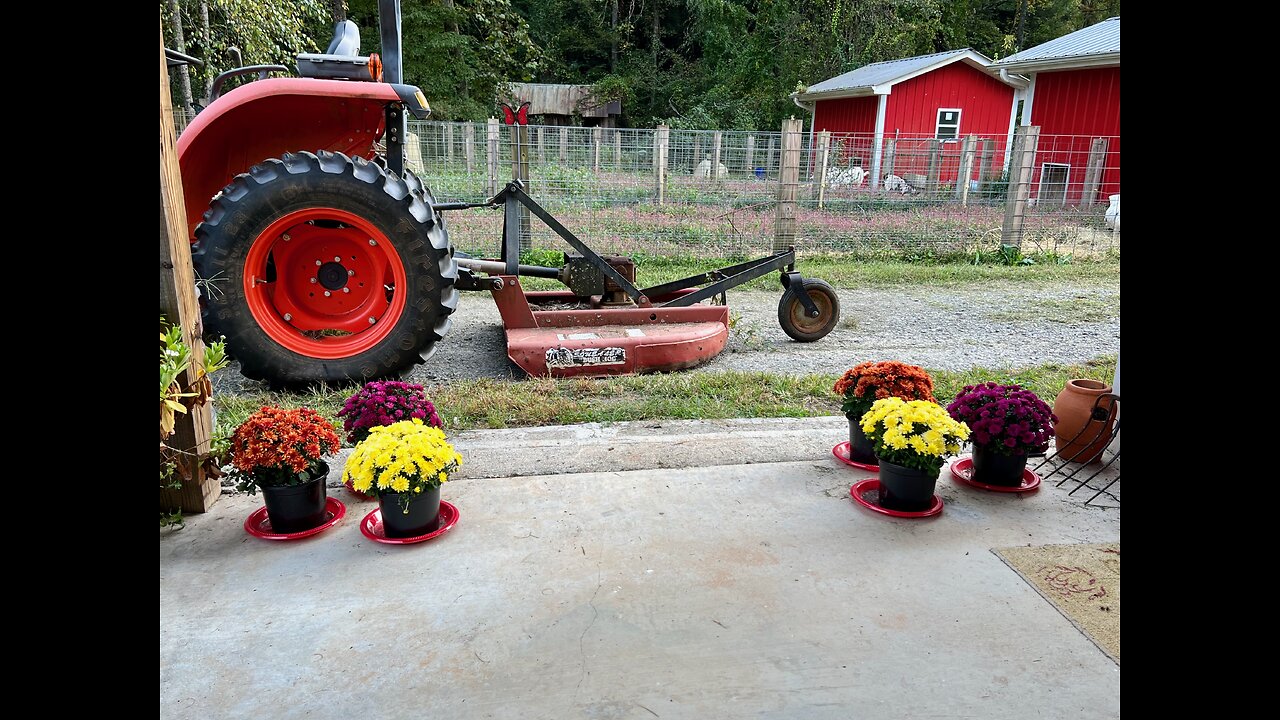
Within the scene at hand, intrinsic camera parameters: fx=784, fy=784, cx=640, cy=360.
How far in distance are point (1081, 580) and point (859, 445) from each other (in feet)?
3.68

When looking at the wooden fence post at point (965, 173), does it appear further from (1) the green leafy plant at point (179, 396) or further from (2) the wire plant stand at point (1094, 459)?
(1) the green leafy plant at point (179, 396)

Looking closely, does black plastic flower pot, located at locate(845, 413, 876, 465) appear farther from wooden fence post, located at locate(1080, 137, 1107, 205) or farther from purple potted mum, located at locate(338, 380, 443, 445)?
wooden fence post, located at locate(1080, 137, 1107, 205)

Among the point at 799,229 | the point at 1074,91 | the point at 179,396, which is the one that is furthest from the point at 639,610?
the point at 1074,91

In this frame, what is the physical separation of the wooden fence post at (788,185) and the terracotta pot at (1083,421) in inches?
230

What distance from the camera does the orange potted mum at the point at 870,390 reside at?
3.44 m

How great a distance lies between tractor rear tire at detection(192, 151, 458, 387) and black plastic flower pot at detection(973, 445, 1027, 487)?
114 inches

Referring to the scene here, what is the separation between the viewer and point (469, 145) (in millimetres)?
8609

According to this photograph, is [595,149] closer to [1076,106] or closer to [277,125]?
[277,125]

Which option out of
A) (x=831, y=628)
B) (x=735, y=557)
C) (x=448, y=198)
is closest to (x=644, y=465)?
(x=735, y=557)

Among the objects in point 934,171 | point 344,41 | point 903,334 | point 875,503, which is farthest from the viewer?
point 934,171
